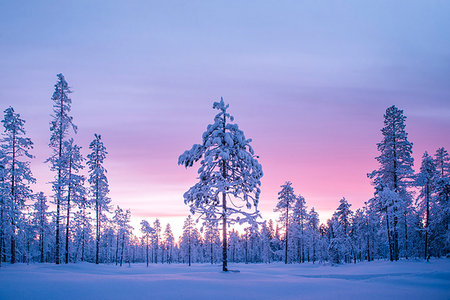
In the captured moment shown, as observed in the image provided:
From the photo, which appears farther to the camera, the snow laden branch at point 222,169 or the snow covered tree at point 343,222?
the snow covered tree at point 343,222

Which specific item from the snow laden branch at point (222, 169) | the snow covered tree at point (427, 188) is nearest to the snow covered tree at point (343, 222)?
the snow covered tree at point (427, 188)

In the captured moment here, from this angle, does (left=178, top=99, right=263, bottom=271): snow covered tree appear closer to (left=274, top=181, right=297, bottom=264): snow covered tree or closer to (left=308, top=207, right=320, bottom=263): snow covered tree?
(left=274, top=181, right=297, bottom=264): snow covered tree

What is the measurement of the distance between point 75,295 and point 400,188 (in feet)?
107

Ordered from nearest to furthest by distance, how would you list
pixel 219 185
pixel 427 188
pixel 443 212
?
pixel 219 185
pixel 443 212
pixel 427 188

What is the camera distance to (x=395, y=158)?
28875mm

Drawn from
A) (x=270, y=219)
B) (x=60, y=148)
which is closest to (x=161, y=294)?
(x=60, y=148)

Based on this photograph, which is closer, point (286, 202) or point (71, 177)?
point (71, 177)

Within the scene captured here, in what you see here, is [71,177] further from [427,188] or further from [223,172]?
[427,188]

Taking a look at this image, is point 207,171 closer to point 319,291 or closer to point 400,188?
point 319,291

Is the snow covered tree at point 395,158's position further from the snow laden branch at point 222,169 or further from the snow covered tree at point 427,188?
the snow laden branch at point 222,169

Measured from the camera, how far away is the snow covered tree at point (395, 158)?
2888cm

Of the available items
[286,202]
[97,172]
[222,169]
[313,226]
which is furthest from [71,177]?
[313,226]

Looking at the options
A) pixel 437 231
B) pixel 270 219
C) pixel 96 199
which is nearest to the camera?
pixel 437 231

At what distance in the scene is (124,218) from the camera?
213 ft
